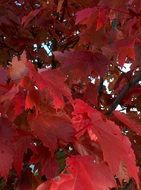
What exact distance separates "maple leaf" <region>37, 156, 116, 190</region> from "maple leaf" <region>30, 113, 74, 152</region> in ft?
0.13

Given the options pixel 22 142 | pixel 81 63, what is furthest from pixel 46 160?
pixel 81 63

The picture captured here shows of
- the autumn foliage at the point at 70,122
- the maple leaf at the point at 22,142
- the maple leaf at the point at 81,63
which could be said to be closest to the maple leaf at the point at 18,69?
→ the autumn foliage at the point at 70,122

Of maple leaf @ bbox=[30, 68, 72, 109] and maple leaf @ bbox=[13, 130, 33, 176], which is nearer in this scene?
maple leaf @ bbox=[30, 68, 72, 109]

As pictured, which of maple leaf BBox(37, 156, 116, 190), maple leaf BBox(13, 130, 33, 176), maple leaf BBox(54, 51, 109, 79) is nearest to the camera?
maple leaf BBox(37, 156, 116, 190)

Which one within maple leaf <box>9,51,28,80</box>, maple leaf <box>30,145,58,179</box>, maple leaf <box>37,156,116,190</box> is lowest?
maple leaf <box>37,156,116,190</box>

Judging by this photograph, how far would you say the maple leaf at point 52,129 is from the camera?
2.14 ft

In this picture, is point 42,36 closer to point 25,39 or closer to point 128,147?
point 25,39

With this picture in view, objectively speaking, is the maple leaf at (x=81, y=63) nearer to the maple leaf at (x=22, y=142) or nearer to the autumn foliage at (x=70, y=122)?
the autumn foliage at (x=70, y=122)

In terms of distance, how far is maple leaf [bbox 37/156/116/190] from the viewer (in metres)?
0.60

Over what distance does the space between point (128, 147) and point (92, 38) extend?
1.54 ft

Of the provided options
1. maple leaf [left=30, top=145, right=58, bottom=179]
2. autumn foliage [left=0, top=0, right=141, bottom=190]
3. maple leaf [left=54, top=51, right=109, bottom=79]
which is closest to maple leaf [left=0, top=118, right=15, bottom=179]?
autumn foliage [left=0, top=0, right=141, bottom=190]

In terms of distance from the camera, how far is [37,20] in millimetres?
1586

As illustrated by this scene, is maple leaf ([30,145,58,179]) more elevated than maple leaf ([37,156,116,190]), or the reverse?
maple leaf ([30,145,58,179])

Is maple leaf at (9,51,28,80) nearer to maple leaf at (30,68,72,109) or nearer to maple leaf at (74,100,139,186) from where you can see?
maple leaf at (30,68,72,109)
